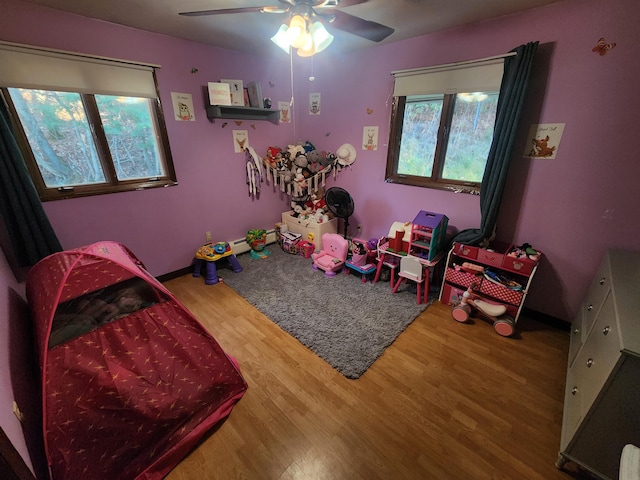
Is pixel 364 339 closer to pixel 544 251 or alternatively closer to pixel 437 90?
pixel 544 251

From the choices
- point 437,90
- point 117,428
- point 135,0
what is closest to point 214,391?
point 117,428

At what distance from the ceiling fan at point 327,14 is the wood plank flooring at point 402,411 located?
2.10 meters

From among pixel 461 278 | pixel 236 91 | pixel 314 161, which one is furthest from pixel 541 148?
pixel 236 91

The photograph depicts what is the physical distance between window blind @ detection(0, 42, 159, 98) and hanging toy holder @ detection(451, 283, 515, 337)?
127 inches

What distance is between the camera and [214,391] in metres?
1.51

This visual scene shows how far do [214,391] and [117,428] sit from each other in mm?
440

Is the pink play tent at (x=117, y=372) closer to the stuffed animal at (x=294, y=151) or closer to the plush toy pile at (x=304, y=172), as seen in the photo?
the plush toy pile at (x=304, y=172)

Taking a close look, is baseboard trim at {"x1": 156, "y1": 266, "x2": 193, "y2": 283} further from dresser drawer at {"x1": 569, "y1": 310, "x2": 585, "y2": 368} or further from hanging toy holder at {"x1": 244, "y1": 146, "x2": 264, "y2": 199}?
dresser drawer at {"x1": 569, "y1": 310, "x2": 585, "y2": 368}

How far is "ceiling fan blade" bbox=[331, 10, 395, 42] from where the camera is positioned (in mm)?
1527

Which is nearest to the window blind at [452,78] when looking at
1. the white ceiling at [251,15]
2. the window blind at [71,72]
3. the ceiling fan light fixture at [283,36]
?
the white ceiling at [251,15]

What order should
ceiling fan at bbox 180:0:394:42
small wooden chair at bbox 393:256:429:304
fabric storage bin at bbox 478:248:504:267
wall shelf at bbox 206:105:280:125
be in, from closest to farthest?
ceiling fan at bbox 180:0:394:42, fabric storage bin at bbox 478:248:504:267, small wooden chair at bbox 393:256:429:304, wall shelf at bbox 206:105:280:125

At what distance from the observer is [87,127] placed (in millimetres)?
2211

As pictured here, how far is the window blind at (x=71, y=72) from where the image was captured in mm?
1771

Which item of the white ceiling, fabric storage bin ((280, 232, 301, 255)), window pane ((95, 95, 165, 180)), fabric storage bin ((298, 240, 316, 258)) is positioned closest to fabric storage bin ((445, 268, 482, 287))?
fabric storage bin ((298, 240, 316, 258))
